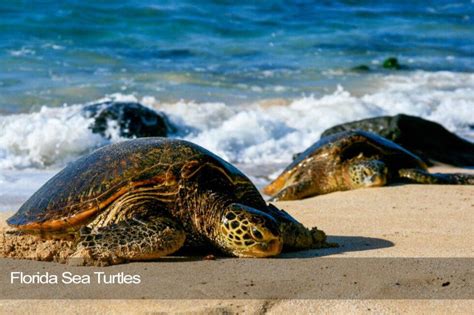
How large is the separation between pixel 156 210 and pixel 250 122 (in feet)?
24.7

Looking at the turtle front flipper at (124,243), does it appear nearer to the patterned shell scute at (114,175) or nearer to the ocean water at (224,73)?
the patterned shell scute at (114,175)

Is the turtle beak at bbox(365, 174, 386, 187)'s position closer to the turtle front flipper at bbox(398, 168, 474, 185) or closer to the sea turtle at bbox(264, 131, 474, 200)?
the sea turtle at bbox(264, 131, 474, 200)

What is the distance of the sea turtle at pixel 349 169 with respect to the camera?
8.26 meters

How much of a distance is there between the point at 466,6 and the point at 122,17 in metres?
13.9

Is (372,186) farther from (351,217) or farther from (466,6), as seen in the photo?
(466,6)

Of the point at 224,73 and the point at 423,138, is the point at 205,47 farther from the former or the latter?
the point at 423,138

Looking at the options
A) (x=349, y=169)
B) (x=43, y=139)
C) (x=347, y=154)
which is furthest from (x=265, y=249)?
(x=43, y=139)

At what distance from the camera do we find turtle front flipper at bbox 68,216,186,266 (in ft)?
15.2

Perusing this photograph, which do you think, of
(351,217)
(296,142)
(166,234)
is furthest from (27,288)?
(296,142)

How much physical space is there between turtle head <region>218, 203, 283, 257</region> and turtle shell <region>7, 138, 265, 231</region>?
31 cm

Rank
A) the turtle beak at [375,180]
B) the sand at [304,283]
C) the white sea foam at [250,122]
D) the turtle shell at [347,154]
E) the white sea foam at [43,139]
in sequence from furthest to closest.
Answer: the white sea foam at [250,122], the white sea foam at [43,139], the turtle shell at [347,154], the turtle beak at [375,180], the sand at [304,283]

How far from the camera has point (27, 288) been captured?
4309mm

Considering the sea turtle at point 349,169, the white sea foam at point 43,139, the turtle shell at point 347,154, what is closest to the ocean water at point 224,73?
the white sea foam at point 43,139

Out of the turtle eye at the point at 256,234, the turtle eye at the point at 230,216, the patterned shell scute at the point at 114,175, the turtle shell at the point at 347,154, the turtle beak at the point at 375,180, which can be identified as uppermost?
the patterned shell scute at the point at 114,175
